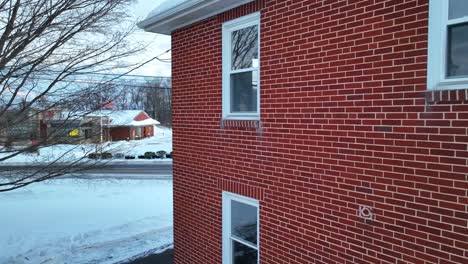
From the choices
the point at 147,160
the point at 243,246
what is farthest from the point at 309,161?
the point at 147,160

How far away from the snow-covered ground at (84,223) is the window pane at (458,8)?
392 inches

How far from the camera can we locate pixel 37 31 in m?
6.12

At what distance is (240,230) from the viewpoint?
5.76 m

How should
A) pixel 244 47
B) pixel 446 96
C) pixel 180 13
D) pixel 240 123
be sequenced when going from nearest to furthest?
1. pixel 446 96
2. pixel 240 123
3. pixel 244 47
4. pixel 180 13

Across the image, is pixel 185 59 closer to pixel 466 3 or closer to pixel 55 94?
pixel 55 94

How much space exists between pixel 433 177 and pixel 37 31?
587 cm

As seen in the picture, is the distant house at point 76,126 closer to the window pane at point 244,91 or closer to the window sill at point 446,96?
the window pane at point 244,91

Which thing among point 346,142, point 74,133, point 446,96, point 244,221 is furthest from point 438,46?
point 74,133

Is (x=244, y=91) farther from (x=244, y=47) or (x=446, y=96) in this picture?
(x=446, y=96)

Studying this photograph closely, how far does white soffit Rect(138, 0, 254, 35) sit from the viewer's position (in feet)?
18.0

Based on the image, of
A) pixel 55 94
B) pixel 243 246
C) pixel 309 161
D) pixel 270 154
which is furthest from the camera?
pixel 55 94

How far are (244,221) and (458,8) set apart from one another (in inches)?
151

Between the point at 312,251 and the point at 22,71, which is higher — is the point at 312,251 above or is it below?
below

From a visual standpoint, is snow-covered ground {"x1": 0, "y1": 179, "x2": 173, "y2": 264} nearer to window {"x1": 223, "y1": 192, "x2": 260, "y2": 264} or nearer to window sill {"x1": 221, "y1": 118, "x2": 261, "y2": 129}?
window {"x1": 223, "y1": 192, "x2": 260, "y2": 264}
